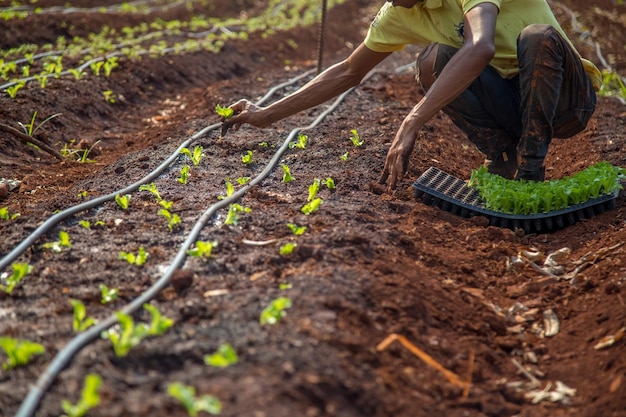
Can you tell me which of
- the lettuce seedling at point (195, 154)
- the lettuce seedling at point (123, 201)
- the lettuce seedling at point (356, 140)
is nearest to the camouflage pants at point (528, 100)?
the lettuce seedling at point (356, 140)

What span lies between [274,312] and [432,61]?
7.68 feet

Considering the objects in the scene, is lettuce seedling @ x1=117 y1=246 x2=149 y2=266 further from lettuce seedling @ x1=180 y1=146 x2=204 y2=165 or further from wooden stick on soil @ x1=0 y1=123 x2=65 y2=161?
wooden stick on soil @ x1=0 y1=123 x2=65 y2=161

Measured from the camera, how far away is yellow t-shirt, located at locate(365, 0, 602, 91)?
377 cm

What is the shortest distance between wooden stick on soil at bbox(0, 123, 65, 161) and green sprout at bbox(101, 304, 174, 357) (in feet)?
10.00

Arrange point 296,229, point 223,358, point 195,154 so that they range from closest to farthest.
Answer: point 223,358
point 296,229
point 195,154

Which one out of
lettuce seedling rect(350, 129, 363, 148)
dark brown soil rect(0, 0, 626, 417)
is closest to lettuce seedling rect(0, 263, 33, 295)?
dark brown soil rect(0, 0, 626, 417)

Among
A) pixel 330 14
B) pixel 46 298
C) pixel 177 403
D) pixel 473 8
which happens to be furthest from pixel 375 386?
pixel 330 14

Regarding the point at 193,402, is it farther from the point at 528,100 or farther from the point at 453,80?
the point at 528,100

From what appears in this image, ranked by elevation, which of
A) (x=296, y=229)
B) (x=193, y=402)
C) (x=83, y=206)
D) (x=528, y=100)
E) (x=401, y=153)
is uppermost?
(x=528, y=100)

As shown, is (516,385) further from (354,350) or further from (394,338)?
(354,350)

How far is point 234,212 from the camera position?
3.24 meters

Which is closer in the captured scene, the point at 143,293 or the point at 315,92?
the point at 143,293

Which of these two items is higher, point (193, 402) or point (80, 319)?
point (193, 402)

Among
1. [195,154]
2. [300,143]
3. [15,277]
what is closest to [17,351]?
[15,277]
